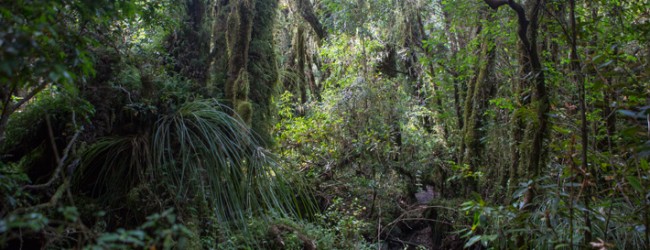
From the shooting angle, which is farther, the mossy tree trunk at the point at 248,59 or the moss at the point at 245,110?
the mossy tree trunk at the point at 248,59

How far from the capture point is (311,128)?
661 centimetres

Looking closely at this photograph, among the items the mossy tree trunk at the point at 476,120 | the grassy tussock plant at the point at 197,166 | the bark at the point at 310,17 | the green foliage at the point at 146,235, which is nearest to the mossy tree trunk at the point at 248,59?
the grassy tussock plant at the point at 197,166

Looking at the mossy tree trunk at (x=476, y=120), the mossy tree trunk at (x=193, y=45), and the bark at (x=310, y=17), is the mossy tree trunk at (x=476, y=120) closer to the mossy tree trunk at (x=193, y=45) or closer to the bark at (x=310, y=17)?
the bark at (x=310, y=17)

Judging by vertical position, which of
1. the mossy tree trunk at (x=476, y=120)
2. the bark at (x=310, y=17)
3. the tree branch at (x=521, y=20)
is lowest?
the mossy tree trunk at (x=476, y=120)

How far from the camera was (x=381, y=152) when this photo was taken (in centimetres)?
627

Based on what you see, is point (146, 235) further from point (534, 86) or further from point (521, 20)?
point (534, 86)

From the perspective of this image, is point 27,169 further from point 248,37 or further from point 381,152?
point 381,152

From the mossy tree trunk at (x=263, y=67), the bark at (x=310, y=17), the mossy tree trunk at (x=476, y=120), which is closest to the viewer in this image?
the mossy tree trunk at (x=263, y=67)

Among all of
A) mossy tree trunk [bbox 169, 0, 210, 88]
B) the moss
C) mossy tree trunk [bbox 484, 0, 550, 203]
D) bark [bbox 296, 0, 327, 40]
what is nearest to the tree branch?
mossy tree trunk [bbox 484, 0, 550, 203]

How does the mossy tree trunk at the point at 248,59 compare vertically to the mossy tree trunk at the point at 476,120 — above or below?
above

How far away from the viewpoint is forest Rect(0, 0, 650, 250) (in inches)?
90.8

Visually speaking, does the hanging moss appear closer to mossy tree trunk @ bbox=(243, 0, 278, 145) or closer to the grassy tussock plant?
mossy tree trunk @ bbox=(243, 0, 278, 145)

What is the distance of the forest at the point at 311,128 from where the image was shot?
7.57 ft

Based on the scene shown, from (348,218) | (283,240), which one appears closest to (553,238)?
(283,240)
